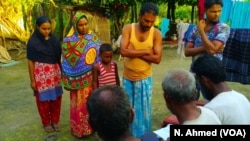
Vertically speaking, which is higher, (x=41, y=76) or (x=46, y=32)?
(x=46, y=32)

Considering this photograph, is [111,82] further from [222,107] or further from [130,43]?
[222,107]

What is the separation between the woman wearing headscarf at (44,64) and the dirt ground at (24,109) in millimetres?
414

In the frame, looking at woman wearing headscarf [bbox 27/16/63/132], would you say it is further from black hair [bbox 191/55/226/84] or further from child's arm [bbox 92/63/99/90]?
black hair [bbox 191/55/226/84]

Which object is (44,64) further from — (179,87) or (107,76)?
(179,87)

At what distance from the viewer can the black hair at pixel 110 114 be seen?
172 centimetres

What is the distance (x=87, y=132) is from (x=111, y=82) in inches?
33.3

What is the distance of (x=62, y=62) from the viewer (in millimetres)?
4375

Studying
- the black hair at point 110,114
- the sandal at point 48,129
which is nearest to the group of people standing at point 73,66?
the sandal at point 48,129

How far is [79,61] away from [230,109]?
2319mm

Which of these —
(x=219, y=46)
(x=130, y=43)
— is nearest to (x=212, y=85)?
(x=219, y=46)

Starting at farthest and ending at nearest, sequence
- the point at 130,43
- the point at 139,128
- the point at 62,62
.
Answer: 1. the point at 62,62
2. the point at 139,128
3. the point at 130,43

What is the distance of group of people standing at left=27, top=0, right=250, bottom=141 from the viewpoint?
11.8ft

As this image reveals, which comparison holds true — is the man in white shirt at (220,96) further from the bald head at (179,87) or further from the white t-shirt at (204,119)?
the bald head at (179,87)

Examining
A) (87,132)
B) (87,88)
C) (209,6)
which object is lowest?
(87,132)
